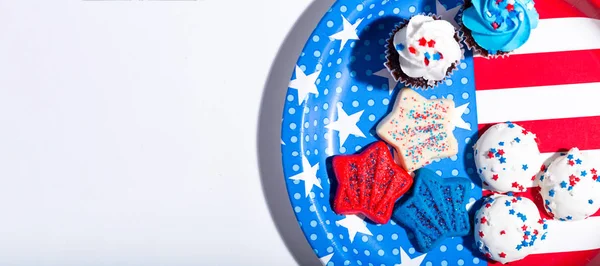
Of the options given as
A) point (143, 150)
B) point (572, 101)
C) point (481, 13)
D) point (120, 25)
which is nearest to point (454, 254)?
point (572, 101)

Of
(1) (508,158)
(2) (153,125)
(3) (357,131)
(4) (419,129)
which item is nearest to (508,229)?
(1) (508,158)

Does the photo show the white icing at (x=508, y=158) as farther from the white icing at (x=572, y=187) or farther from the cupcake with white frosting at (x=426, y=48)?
the cupcake with white frosting at (x=426, y=48)

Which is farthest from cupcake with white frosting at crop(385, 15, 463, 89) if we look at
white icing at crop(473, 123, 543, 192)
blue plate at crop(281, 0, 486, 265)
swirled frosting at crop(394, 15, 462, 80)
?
white icing at crop(473, 123, 543, 192)

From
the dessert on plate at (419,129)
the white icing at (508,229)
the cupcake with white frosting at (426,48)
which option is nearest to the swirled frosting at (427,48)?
the cupcake with white frosting at (426,48)

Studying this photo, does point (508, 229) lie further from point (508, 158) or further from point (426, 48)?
point (426, 48)

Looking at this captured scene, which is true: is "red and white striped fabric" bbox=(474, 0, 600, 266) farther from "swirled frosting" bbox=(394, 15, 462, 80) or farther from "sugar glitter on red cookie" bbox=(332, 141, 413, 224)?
"sugar glitter on red cookie" bbox=(332, 141, 413, 224)

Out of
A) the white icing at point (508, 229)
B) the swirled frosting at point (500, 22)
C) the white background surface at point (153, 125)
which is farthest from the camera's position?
the white background surface at point (153, 125)
